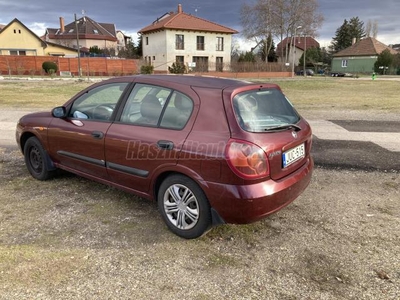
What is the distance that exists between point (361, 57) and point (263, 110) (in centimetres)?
7208

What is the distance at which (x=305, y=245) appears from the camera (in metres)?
3.10

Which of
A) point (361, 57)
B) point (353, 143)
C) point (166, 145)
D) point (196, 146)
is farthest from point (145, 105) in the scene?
point (361, 57)

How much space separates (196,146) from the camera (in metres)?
2.88

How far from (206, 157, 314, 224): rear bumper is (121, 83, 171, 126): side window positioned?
99 centimetres

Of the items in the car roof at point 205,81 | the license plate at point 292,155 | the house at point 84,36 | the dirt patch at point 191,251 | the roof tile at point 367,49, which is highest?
the house at point 84,36

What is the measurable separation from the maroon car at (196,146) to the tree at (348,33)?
284 ft

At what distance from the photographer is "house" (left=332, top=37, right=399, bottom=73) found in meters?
63.7

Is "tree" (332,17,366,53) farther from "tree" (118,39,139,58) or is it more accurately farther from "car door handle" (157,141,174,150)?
"car door handle" (157,141,174,150)

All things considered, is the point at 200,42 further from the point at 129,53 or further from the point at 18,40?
the point at 18,40

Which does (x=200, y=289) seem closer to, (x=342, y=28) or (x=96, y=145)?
(x=96, y=145)

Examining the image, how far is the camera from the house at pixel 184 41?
1866 inches

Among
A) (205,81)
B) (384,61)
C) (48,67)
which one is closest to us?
(205,81)

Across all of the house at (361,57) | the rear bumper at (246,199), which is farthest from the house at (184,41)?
the rear bumper at (246,199)

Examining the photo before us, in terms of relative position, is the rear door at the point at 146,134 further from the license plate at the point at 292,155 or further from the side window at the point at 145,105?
the license plate at the point at 292,155
